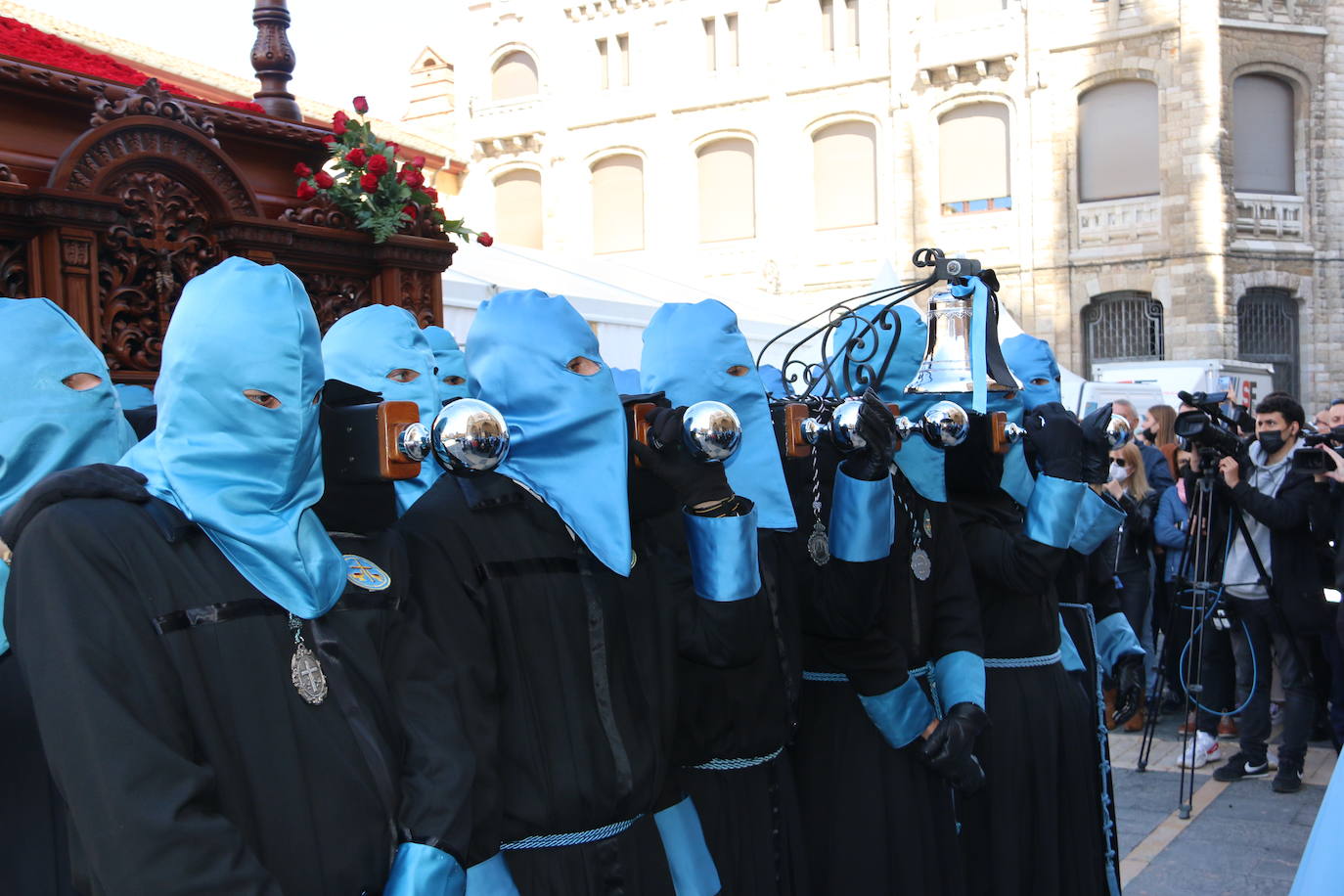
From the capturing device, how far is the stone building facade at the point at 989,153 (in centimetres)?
2220

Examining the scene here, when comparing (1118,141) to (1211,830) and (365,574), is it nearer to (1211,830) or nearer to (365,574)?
(1211,830)

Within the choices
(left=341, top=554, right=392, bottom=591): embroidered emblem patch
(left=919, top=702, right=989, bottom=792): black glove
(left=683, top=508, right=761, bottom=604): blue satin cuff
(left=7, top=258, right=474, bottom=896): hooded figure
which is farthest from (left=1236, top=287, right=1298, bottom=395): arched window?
(left=7, top=258, right=474, bottom=896): hooded figure

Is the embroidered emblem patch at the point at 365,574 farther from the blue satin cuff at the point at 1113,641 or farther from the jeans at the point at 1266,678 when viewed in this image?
the jeans at the point at 1266,678

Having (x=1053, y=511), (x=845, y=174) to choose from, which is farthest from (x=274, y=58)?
(x=845, y=174)

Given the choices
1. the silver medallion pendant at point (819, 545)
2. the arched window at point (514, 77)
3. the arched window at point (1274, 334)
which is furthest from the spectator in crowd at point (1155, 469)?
the arched window at point (514, 77)

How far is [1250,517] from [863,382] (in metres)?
4.46

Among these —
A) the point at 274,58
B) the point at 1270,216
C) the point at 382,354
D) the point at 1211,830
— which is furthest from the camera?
the point at 1270,216

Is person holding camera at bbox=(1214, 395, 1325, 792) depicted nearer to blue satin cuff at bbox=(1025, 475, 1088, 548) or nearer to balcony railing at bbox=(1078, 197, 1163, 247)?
blue satin cuff at bbox=(1025, 475, 1088, 548)

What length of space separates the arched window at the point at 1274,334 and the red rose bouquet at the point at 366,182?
21.3 meters

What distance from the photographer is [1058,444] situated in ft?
13.4

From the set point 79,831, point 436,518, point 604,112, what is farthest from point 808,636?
point 604,112

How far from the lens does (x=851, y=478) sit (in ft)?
10.5

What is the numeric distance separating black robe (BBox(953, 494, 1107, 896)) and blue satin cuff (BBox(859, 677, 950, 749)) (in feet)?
1.36

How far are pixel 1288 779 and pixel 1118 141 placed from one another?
18829mm
